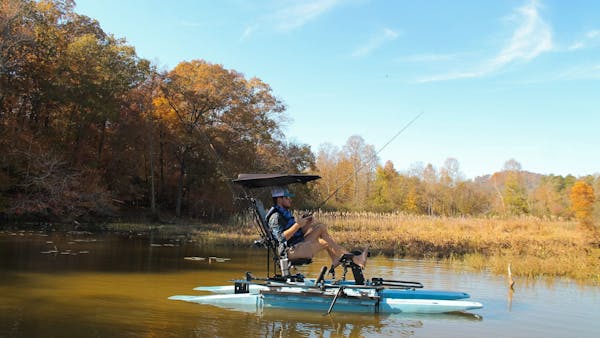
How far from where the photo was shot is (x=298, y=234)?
27.0 ft

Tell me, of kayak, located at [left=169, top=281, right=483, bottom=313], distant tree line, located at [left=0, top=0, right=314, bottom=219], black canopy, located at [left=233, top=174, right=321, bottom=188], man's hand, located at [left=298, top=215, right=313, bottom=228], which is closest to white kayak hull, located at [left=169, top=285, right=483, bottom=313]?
kayak, located at [left=169, top=281, right=483, bottom=313]

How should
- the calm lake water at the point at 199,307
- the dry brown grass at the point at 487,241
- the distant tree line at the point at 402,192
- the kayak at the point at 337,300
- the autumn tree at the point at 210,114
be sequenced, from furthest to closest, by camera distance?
1. the distant tree line at the point at 402,192
2. the autumn tree at the point at 210,114
3. the dry brown grass at the point at 487,241
4. the kayak at the point at 337,300
5. the calm lake water at the point at 199,307

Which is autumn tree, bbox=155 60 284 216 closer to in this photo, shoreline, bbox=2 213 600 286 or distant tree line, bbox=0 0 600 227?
distant tree line, bbox=0 0 600 227

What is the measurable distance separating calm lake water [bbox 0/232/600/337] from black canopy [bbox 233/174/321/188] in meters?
1.97

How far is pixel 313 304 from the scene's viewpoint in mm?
8016

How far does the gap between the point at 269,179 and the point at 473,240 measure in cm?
1250

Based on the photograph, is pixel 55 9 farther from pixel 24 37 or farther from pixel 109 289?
pixel 109 289

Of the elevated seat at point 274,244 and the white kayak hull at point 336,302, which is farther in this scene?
the elevated seat at point 274,244

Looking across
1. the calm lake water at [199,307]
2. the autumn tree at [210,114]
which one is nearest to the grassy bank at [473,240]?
the calm lake water at [199,307]

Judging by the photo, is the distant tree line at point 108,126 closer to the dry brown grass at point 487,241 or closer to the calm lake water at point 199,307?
the dry brown grass at point 487,241

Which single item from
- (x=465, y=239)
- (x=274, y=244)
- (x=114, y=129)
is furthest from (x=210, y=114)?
(x=274, y=244)

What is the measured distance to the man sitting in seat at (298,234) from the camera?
8000 mm

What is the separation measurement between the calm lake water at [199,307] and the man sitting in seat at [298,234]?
88 centimetres

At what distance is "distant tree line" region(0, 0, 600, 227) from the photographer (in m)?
26.0
